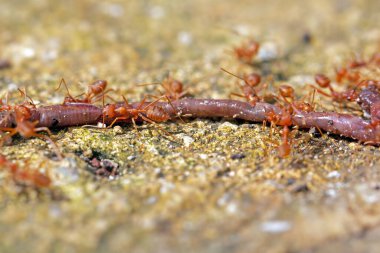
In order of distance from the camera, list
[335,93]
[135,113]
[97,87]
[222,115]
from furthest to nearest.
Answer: [335,93], [97,87], [222,115], [135,113]

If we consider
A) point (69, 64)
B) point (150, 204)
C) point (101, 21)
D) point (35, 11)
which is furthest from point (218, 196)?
point (35, 11)

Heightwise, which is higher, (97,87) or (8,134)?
(97,87)

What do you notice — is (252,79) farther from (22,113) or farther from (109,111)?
(22,113)

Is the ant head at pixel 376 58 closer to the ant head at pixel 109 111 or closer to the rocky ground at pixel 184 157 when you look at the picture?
the rocky ground at pixel 184 157

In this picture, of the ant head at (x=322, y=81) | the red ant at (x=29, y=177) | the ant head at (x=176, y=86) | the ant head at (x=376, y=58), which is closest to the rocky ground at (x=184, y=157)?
the red ant at (x=29, y=177)

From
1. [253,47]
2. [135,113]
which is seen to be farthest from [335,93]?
[135,113]

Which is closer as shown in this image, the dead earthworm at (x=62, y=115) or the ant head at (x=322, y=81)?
the dead earthworm at (x=62, y=115)
